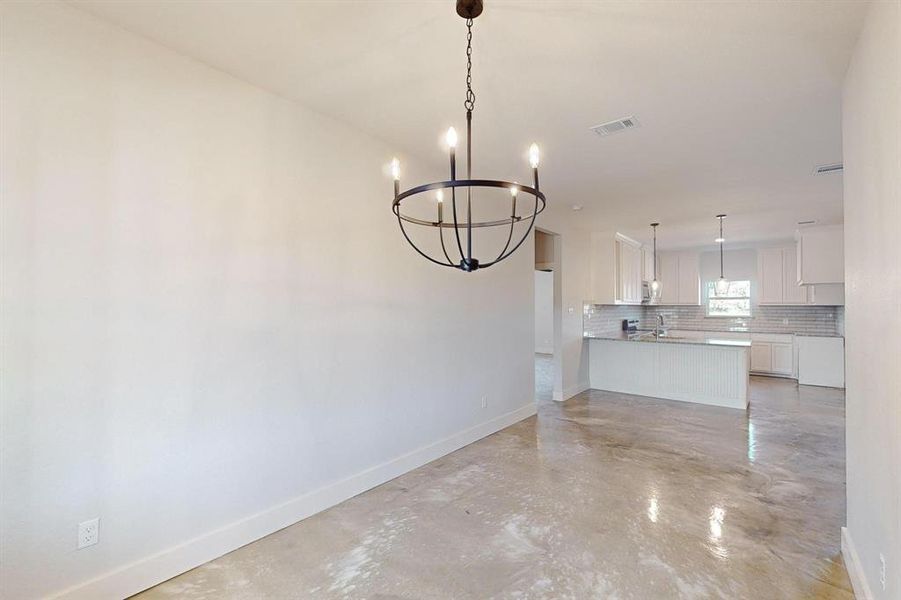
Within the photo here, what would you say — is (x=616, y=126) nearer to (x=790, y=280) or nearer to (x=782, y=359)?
(x=790, y=280)

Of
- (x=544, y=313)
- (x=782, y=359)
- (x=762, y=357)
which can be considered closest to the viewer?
(x=782, y=359)

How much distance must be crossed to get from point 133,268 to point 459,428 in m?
2.93

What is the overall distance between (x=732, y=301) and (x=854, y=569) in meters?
7.85

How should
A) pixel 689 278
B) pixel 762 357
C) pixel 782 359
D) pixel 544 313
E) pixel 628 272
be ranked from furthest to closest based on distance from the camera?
pixel 544 313 < pixel 689 278 < pixel 762 357 < pixel 782 359 < pixel 628 272

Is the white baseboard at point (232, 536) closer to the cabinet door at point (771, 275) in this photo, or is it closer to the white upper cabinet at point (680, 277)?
the white upper cabinet at point (680, 277)

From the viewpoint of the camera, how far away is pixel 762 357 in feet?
26.2

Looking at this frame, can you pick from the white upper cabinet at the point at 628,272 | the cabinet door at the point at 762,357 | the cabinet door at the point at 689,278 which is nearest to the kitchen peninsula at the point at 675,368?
the white upper cabinet at the point at 628,272

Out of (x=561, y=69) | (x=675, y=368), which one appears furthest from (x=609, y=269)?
(x=561, y=69)

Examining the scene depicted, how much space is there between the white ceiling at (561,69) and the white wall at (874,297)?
1.22 feet

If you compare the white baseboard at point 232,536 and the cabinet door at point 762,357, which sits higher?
the cabinet door at point 762,357

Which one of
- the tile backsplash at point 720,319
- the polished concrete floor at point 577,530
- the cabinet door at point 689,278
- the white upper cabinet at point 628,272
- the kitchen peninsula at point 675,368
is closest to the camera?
the polished concrete floor at point 577,530

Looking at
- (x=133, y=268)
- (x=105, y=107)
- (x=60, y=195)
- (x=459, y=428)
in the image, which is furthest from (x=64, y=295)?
(x=459, y=428)

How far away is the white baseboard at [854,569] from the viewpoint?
6.15 feet

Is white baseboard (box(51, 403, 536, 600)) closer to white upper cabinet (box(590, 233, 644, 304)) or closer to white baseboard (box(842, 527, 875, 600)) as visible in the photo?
white baseboard (box(842, 527, 875, 600))
